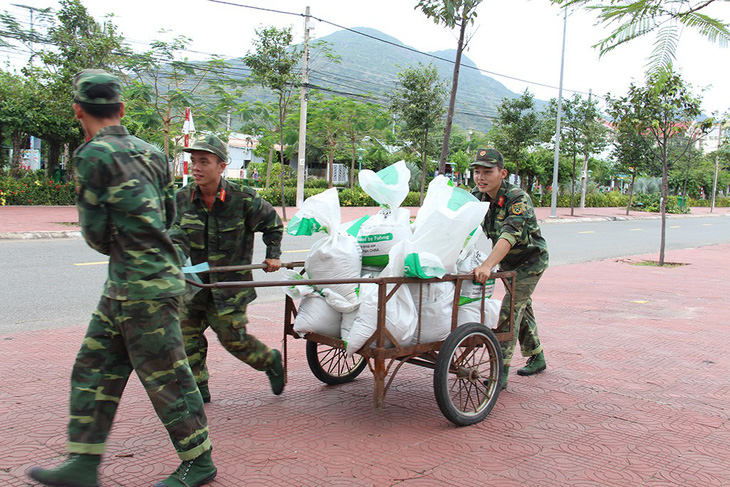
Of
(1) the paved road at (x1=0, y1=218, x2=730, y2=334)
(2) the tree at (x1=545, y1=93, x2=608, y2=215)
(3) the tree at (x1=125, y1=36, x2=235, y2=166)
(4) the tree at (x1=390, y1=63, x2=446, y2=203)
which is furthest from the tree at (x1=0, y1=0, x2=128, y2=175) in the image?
(2) the tree at (x1=545, y1=93, x2=608, y2=215)

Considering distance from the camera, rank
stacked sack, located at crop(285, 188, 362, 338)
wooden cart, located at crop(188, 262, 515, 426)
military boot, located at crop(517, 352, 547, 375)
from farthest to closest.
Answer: military boot, located at crop(517, 352, 547, 375)
stacked sack, located at crop(285, 188, 362, 338)
wooden cart, located at crop(188, 262, 515, 426)

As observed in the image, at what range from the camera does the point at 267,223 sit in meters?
4.22

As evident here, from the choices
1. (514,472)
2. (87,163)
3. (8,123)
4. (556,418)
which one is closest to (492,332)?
(556,418)

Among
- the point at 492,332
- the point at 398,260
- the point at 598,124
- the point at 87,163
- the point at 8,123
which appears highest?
the point at 598,124

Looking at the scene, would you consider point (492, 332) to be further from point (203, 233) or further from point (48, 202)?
point (48, 202)

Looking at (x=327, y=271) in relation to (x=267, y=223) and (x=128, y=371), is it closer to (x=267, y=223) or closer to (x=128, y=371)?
(x=267, y=223)

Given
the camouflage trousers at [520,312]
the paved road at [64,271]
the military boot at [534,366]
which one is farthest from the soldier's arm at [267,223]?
the paved road at [64,271]

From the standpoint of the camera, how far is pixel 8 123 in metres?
22.8

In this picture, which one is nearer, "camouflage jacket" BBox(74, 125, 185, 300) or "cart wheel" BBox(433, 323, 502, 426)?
"camouflage jacket" BBox(74, 125, 185, 300)

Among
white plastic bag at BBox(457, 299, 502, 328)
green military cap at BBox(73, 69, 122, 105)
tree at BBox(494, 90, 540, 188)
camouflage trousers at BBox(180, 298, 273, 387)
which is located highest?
tree at BBox(494, 90, 540, 188)

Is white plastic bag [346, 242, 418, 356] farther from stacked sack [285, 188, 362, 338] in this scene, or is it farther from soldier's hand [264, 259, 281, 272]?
soldier's hand [264, 259, 281, 272]

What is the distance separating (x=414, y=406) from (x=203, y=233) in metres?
1.73

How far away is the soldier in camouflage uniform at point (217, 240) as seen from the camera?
399 cm

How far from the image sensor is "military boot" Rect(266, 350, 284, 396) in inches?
169
